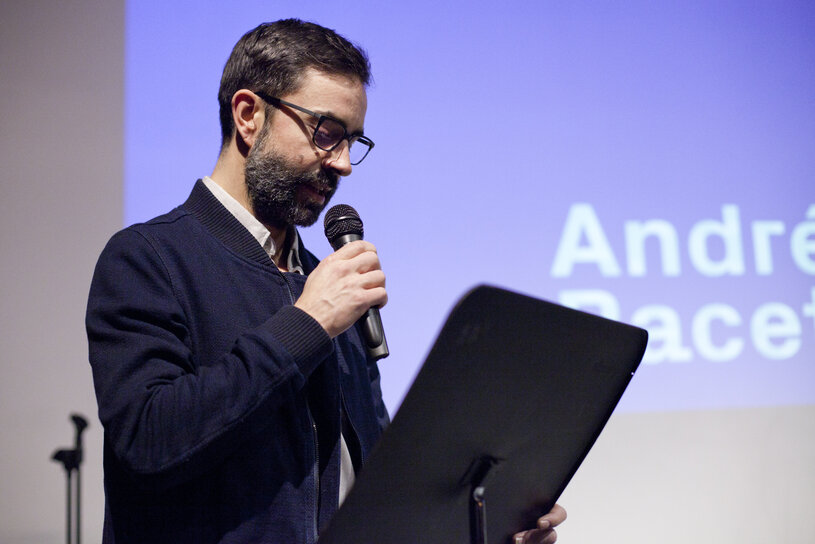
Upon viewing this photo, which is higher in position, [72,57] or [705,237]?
Answer: [72,57]

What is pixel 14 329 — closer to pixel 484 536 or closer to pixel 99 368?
pixel 99 368

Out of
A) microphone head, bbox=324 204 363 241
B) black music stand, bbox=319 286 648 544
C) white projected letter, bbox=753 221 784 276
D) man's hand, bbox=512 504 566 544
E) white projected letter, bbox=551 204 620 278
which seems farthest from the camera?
white projected letter, bbox=753 221 784 276

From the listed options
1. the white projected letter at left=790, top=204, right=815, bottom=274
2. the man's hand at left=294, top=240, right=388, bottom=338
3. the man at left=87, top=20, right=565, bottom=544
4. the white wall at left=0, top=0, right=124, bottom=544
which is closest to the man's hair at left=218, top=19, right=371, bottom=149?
the man at left=87, top=20, right=565, bottom=544

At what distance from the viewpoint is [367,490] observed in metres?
0.78

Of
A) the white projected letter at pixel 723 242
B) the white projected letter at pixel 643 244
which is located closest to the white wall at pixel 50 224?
the white projected letter at pixel 643 244

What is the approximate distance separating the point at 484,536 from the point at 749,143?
2773mm

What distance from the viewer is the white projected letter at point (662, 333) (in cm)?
281

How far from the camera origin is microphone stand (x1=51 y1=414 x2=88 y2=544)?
2.18 meters

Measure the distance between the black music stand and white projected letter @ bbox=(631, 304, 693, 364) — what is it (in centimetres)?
192

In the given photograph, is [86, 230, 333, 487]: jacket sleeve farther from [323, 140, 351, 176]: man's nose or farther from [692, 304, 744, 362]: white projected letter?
[692, 304, 744, 362]: white projected letter

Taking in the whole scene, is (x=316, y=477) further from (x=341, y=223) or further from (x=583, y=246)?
(x=583, y=246)

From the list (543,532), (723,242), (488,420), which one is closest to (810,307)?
(723,242)

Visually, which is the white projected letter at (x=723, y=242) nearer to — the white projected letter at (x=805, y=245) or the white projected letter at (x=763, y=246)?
the white projected letter at (x=763, y=246)

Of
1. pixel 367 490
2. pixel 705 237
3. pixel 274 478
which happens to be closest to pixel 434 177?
pixel 705 237
